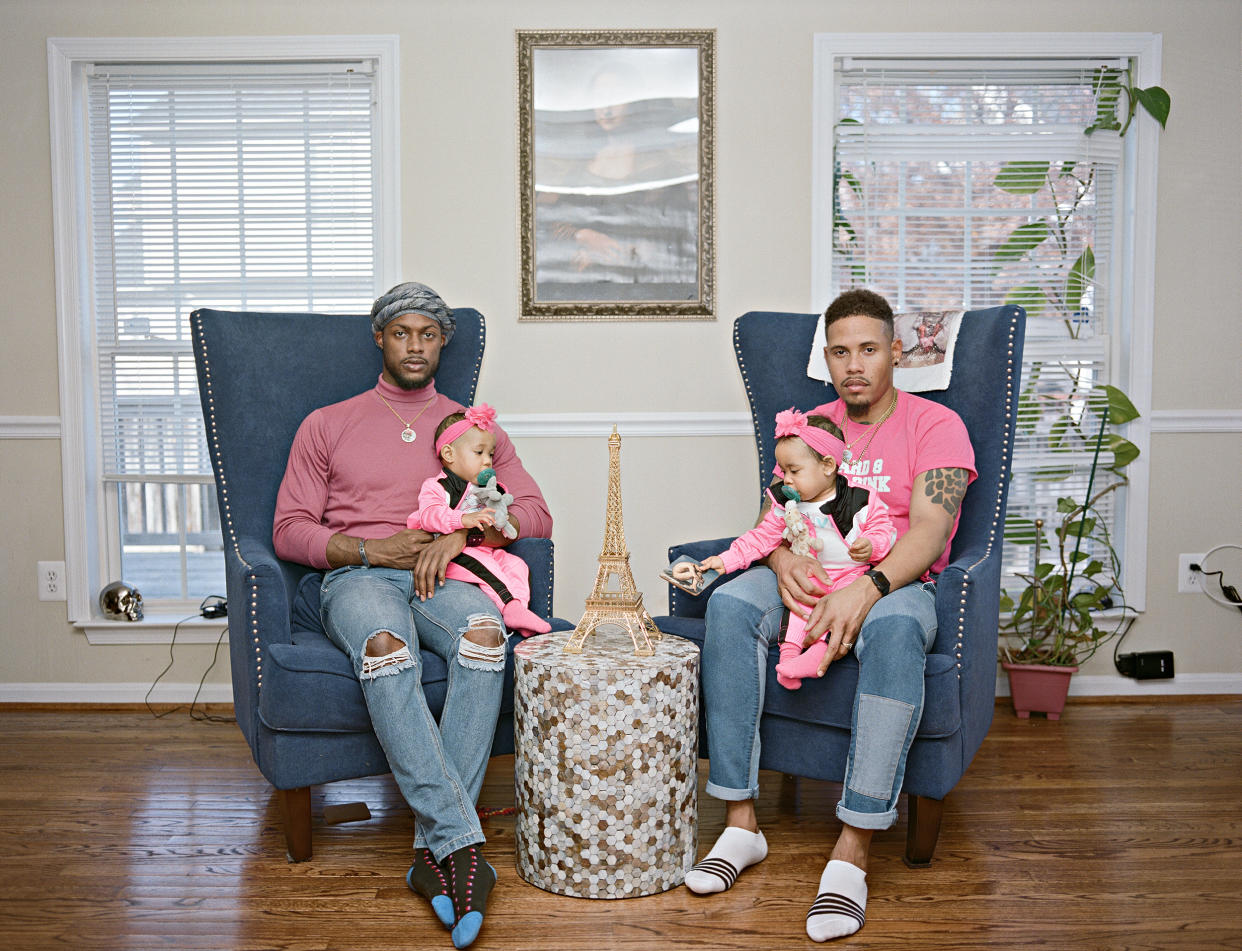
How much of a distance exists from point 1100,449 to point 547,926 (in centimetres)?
232

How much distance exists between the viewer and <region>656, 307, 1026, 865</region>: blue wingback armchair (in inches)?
73.7

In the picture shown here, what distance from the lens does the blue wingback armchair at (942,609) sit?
1.87 meters

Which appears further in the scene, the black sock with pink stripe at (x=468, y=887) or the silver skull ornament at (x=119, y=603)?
the silver skull ornament at (x=119, y=603)

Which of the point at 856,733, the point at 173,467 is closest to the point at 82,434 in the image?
the point at 173,467

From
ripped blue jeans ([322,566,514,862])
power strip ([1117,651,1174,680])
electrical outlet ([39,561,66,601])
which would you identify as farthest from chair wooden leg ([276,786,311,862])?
power strip ([1117,651,1174,680])

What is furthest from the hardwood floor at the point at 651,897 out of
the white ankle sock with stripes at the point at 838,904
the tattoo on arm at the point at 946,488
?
the tattoo on arm at the point at 946,488

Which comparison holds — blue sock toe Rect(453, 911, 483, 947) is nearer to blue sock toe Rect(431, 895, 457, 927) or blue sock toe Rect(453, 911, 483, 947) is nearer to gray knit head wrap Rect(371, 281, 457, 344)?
blue sock toe Rect(431, 895, 457, 927)

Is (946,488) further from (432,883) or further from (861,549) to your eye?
(432,883)

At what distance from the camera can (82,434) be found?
10.0ft

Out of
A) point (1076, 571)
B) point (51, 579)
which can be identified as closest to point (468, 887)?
point (51, 579)

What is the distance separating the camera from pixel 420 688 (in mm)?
1886

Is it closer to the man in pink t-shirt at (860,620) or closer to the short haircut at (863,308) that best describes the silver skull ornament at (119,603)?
the man in pink t-shirt at (860,620)

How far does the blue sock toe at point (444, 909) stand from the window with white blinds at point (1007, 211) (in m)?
2.14

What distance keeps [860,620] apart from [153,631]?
2.30m
